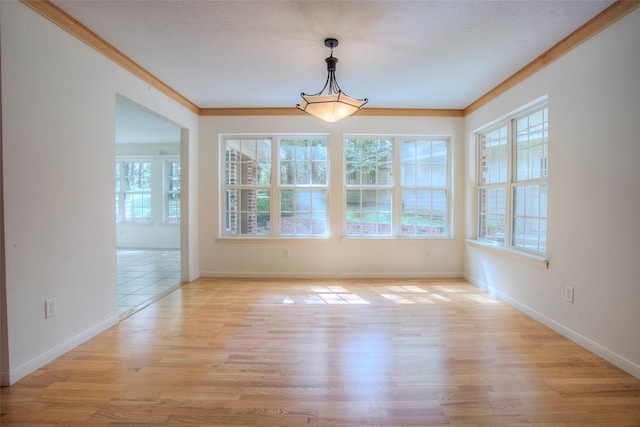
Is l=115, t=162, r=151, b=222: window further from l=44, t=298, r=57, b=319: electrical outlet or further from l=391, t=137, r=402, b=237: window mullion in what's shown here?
l=391, t=137, r=402, b=237: window mullion

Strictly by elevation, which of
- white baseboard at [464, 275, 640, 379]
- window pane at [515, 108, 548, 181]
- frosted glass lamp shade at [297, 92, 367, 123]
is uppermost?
frosted glass lamp shade at [297, 92, 367, 123]

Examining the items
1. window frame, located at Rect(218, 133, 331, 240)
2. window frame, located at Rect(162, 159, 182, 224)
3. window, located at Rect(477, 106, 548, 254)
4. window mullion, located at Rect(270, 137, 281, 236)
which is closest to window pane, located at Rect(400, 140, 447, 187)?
window, located at Rect(477, 106, 548, 254)

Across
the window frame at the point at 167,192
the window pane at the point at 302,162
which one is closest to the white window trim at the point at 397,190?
the window pane at the point at 302,162

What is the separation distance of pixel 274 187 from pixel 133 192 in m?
4.79

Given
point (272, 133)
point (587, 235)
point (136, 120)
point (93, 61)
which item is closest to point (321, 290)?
point (272, 133)

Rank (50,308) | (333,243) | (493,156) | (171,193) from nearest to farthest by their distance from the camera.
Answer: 1. (50,308)
2. (493,156)
3. (333,243)
4. (171,193)

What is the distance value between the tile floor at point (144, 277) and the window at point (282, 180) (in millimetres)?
1140

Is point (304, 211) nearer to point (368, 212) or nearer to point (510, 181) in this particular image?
point (368, 212)

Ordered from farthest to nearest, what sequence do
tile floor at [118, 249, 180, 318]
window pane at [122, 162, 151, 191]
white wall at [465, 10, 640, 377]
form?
1. window pane at [122, 162, 151, 191]
2. tile floor at [118, 249, 180, 318]
3. white wall at [465, 10, 640, 377]

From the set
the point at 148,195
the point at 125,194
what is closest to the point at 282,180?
the point at 148,195

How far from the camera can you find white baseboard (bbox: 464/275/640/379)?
6.80 ft

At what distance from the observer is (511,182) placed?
11.5ft

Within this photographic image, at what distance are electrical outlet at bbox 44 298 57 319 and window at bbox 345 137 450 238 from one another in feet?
11.0

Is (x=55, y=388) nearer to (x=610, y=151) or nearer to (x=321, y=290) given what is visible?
(x=321, y=290)
